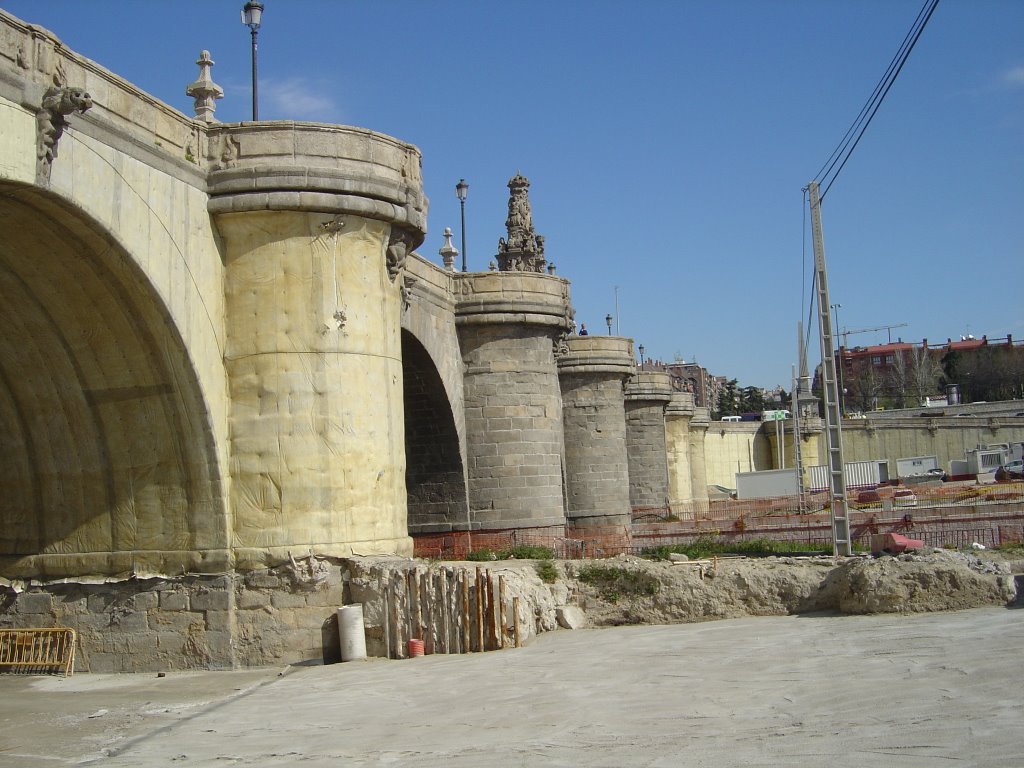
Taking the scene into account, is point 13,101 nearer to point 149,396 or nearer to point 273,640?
point 149,396

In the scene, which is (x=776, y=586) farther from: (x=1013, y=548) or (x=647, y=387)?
(x=647, y=387)

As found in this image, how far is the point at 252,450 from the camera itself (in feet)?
48.7

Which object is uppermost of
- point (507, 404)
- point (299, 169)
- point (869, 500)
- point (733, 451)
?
point (299, 169)

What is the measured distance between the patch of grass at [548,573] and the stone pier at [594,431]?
1529cm

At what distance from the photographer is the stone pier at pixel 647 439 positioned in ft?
141

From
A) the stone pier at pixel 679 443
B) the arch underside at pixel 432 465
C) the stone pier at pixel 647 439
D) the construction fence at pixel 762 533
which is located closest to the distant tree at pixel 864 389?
the stone pier at pixel 679 443

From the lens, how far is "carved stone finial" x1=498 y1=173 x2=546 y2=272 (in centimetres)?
3378

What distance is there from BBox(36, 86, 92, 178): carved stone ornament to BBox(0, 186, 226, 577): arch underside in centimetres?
187

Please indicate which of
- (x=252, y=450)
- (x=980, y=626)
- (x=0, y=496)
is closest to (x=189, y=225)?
(x=252, y=450)

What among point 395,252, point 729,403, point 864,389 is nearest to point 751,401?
point 729,403

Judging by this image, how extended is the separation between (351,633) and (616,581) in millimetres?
4625

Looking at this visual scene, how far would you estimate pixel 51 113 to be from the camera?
11891 mm

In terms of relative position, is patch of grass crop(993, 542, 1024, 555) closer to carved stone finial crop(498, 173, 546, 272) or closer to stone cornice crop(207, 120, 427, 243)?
stone cornice crop(207, 120, 427, 243)

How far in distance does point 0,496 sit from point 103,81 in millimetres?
5967
